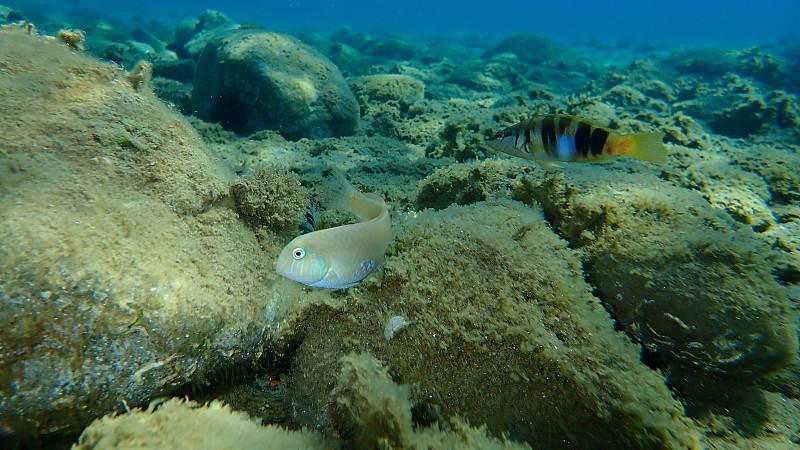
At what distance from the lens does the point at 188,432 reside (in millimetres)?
1686

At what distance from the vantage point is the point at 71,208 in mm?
1924

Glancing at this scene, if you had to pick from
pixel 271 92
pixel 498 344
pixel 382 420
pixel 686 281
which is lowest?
pixel 382 420

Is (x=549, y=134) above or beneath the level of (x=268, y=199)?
above

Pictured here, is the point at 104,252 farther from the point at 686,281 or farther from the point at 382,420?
the point at 686,281

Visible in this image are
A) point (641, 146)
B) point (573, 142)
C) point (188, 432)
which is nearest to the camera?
point (188, 432)

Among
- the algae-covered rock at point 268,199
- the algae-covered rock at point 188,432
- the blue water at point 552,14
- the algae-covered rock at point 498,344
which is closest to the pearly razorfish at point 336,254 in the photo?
the algae-covered rock at point 498,344

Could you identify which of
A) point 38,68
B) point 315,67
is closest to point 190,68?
point 315,67

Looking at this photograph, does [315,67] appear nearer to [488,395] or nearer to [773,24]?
[488,395]

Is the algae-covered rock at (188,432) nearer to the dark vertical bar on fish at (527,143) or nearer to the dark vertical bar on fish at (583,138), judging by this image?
the dark vertical bar on fish at (527,143)

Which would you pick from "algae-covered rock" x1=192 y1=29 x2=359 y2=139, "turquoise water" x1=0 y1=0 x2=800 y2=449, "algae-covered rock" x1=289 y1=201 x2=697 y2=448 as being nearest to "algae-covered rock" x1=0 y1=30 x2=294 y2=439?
"turquoise water" x1=0 y1=0 x2=800 y2=449

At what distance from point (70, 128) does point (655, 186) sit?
13.5 ft

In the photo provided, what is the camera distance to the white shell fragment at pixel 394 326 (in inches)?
89.2

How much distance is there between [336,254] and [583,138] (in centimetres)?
195

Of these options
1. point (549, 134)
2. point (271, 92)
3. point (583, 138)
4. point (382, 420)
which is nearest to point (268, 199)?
point (382, 420)
